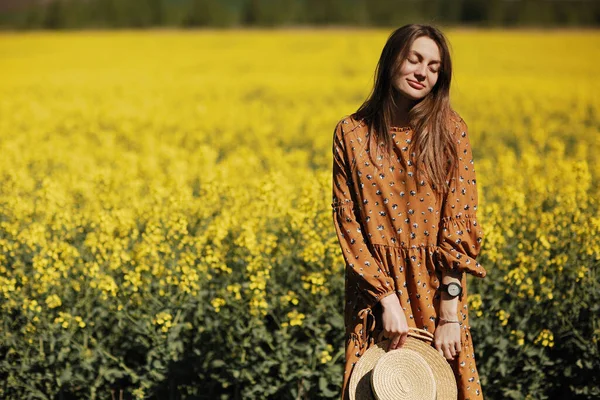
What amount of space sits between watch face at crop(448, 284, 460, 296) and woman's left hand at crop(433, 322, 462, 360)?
0.09 metres

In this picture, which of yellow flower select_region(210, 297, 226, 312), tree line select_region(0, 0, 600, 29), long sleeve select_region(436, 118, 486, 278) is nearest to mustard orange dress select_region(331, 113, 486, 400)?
long sleeve select_region(436, 118, 486, 278)

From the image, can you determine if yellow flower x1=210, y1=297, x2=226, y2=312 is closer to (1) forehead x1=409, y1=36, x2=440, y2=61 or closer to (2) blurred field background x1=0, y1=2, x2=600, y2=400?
(2) blurred field background x1=0, y1=2, x2=600, y2=400

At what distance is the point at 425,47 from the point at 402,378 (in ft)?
3.25

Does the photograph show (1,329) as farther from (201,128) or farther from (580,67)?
(580,67)

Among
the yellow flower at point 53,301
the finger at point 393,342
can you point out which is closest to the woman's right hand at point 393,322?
the finger at point 393,342

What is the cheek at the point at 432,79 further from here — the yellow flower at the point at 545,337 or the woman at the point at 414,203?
the yellow flower at the point at 545,337

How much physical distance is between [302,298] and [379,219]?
4.92ft

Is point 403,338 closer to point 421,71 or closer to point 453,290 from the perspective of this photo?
point 453,290

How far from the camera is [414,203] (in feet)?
8.60

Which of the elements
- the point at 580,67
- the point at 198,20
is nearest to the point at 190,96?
the point at 580,67

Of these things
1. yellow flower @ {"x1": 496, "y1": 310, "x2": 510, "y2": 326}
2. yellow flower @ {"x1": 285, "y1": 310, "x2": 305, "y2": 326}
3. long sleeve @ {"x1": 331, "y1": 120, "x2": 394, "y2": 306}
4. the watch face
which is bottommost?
yellow flower @ {"x1": 285, "y1": 310, "x2": 305, "y2": 326}

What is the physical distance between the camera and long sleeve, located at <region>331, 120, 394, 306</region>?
251 centimetres

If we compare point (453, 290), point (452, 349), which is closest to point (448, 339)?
point (452, 349)

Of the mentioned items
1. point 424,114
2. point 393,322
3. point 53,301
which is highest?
point 424,114
